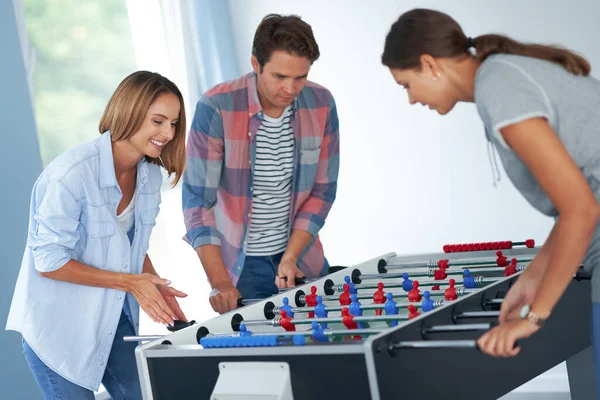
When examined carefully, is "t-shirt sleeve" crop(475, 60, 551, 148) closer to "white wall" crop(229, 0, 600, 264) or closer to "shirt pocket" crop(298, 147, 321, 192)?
"shirt pocket" crop(298, 147, 321, 192)

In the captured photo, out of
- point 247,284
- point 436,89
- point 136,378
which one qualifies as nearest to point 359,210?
point 247,284

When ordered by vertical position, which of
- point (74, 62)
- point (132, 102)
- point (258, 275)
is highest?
point (74, 62)

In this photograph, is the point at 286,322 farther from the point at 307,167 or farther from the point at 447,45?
the point at 307,167

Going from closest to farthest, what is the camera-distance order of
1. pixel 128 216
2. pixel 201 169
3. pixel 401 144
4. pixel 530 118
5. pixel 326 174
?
pixel 530 118 < pixel 128 216 < pixel 201 169 < pixel 326 174 < pixel 401 144

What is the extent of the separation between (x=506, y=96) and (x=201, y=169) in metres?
1.55

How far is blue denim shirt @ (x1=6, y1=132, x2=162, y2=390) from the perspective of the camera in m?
2.33

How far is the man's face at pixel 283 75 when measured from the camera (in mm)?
2705

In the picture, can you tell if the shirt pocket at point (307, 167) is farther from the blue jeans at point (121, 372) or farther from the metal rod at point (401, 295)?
the blue jeans at point (121, 372)

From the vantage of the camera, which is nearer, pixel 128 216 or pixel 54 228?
pixel 54 228

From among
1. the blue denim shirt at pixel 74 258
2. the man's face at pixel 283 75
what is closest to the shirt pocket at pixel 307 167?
the man's face at pixel 283 75

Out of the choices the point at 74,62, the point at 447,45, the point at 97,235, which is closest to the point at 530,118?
the point at 447,45

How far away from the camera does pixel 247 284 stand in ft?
9.88

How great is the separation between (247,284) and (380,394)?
4.56ft

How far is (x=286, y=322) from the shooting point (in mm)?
2172
